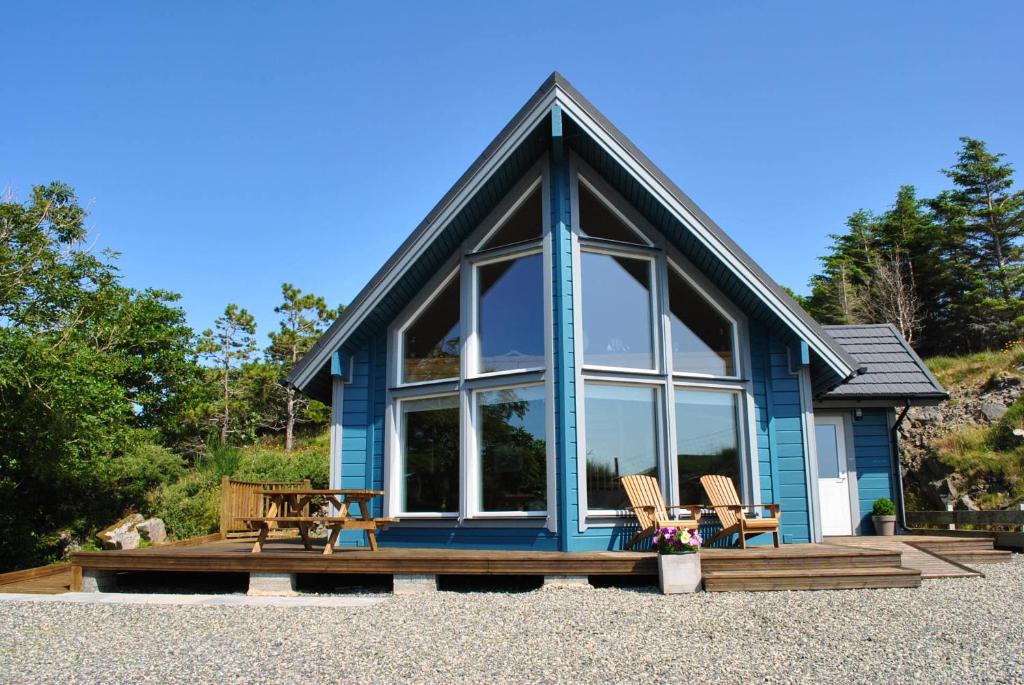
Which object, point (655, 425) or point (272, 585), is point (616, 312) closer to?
point (655, 425)

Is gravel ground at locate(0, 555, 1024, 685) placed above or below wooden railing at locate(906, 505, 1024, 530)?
below

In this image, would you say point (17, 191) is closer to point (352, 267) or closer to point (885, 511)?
point (352, 267)

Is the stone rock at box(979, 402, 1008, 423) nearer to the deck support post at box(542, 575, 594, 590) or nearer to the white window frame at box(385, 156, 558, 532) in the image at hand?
the white window frame at box(385, 156, 558, 532)

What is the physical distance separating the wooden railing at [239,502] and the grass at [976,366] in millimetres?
18837

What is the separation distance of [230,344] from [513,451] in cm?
2191

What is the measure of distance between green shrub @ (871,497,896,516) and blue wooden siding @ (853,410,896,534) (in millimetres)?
169

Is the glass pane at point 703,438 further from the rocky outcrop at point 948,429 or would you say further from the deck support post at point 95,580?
the rocky outcrop at point 948,429

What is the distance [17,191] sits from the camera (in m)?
16.5

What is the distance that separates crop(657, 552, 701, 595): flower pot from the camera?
6.87 metres

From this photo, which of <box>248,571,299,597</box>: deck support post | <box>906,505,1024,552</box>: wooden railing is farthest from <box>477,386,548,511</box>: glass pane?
<box>906,505,1024,552</box>: wooden railing

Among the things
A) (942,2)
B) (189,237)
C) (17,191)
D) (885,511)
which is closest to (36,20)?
(17,191)

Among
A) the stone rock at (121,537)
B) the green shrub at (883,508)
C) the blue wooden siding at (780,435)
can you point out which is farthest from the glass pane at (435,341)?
the stone rock at (121,537)

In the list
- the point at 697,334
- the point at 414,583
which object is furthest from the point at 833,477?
the point at 414,583

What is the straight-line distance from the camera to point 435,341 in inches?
366
